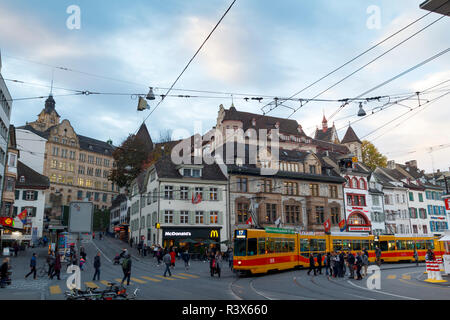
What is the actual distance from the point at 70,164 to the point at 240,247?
87.1 m

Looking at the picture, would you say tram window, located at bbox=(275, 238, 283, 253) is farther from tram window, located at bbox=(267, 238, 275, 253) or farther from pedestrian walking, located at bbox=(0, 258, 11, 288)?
pedestrian walking, located at bbox=(0, 258, 11, 288)

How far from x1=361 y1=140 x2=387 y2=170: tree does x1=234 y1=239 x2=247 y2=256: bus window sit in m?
59.4

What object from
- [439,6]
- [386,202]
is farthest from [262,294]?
[386,202]

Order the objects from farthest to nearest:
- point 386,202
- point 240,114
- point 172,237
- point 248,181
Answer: point 240,114
point 386,202
point 248,181
point 172,237

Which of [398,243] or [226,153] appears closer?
[398,243]

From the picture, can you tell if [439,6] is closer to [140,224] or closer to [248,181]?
[248,181]

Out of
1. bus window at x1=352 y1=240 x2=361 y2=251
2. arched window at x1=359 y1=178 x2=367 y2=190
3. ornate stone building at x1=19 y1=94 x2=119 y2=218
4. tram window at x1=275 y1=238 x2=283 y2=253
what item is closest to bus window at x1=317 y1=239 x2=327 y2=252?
bus window at x1=352 y1=240 x2=361 y2=251

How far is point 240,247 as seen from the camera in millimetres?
25594

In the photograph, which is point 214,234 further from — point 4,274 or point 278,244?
point 4,274

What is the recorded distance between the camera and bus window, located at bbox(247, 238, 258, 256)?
25188mm

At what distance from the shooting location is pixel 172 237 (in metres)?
42.3

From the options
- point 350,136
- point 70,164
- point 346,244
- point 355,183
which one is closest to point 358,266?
point 346,244

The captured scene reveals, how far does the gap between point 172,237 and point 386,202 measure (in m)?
34.2

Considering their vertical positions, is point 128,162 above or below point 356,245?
above
